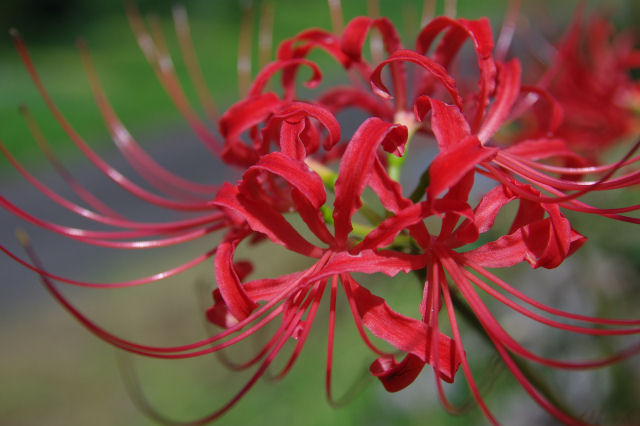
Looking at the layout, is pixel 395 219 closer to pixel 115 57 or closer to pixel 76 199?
pixel 76 199

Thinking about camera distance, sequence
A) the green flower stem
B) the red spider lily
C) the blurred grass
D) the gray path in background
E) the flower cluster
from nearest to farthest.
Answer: the flower cluster < the green flower stem < the red spider lily < the gray path in background < the blurred grass

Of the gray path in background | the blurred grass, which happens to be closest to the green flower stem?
the gray path in background

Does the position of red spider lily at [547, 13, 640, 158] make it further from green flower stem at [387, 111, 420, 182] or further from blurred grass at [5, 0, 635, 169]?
blurred grass at [5, 0, 635, 169]

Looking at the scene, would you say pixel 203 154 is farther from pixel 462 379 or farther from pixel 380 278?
pixel 462 379

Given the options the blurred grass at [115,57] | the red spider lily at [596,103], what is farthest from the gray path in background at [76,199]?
the red spider lily at [596,103]

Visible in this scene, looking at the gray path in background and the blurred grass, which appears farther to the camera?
the blurred grass

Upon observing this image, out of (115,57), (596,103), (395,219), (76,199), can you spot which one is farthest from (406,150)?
(115,57)

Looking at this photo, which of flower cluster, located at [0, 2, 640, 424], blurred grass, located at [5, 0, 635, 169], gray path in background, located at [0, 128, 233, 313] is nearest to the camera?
flower cluster, located at [0, 2, 640, 424]

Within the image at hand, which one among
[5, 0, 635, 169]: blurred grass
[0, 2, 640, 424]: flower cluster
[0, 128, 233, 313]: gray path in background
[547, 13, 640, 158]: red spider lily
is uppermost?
[0, 2, 640, 424]: flower cluster

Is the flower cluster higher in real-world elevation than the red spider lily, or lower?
higher
